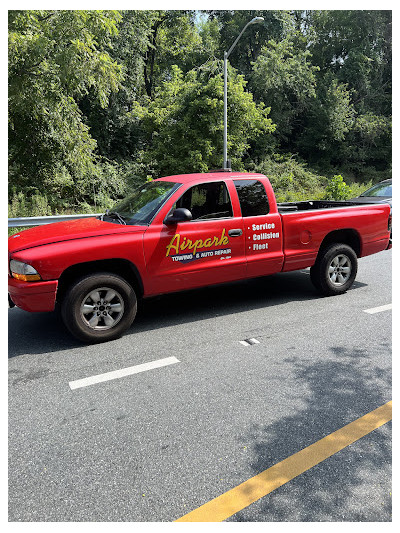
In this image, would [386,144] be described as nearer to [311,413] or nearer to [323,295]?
[323,295]

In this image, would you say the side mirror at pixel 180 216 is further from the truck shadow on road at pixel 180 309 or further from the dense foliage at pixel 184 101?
the dense foliage at pixel 184 101

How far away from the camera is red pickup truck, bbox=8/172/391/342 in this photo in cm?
427

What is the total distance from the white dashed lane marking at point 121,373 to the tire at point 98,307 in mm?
724

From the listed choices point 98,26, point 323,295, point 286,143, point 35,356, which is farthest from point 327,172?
point 35,356

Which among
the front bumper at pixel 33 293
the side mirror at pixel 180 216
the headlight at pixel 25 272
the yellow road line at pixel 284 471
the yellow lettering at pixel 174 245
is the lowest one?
the yellow road line at pixel 284 471

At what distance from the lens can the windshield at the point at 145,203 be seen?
4867 mm

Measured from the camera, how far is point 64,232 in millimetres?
4609

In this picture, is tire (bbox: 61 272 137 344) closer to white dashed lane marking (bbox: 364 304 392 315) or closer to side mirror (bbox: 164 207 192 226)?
side mirror (bbox: 164 207 192 226)

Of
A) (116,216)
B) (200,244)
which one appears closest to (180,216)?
(200,244)

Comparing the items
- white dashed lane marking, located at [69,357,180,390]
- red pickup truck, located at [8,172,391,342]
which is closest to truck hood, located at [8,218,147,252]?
red pickup truck, located at [8,172,391,342]

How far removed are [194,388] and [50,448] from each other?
4.01 feet

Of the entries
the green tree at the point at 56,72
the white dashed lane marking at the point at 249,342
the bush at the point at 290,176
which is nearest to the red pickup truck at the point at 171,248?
the white dashed lane marking at the point at 249,342

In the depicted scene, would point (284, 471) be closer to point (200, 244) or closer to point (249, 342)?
point (249, 342)

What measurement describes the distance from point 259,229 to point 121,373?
2608 mm
